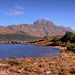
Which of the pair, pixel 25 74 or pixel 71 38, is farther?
pixel 71 38

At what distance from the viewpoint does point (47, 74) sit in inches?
581

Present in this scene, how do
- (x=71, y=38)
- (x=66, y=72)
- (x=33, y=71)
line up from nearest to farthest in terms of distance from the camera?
1. (x=66, y=72)
2. (x=33, y=71)
3. (x=71, y=38)

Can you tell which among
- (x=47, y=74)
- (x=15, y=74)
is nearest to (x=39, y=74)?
(x=47, y=74)

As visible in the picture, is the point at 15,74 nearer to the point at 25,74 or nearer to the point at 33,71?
the point at 25,74

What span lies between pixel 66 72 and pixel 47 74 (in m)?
2.51

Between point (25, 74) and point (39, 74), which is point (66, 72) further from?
point (25, 74)

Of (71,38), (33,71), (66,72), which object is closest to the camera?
(66,72)

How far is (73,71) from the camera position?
15219 mm

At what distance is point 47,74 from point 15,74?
438cm

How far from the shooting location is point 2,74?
15.2 m

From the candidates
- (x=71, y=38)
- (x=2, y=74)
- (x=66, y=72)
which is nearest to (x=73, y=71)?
(x=66, y=72)

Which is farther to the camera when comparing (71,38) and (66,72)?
(71,38)

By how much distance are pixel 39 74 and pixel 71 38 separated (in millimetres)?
96844

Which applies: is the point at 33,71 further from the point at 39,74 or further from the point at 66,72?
the point at 66,72
